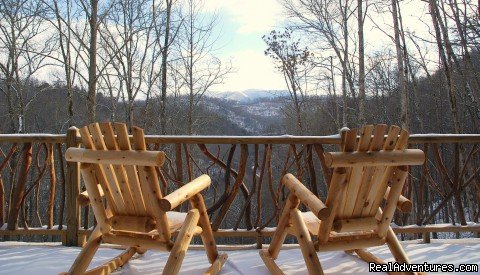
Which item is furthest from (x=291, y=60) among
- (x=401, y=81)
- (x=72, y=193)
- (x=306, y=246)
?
(x=306, y=246)

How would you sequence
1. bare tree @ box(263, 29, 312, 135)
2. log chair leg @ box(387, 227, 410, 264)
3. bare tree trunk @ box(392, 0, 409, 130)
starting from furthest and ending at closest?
1. bare tree @ box(263, 29, 312, 135)
2. bare tree trunk @ box(392, 0, 409, 130)
3. log chair leg @ box(387, 227, 410, 264)

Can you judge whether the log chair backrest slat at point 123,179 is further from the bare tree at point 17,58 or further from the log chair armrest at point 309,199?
the bare tree at point 17,58

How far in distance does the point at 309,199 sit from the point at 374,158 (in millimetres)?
410

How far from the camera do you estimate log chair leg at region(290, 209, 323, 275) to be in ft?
6.56

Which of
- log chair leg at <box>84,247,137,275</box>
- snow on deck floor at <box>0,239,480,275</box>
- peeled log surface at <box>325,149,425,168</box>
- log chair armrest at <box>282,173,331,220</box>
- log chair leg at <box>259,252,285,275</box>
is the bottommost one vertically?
snow on deck floor at <box>0,239,480,275</box>

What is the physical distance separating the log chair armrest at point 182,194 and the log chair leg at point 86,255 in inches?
22.1

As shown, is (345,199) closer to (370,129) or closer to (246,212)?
(370,129)

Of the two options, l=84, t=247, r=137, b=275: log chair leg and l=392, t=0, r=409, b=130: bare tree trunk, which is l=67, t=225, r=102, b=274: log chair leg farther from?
l=392, t=0, r=409, b=130: bare tree trunk

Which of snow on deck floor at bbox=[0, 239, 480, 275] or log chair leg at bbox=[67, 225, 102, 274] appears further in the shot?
snow on deck floor at bbox=[0, 239, 480, 275]

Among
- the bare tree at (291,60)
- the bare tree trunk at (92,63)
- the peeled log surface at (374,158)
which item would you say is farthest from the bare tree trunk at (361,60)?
the peeled log surface at (374,158)

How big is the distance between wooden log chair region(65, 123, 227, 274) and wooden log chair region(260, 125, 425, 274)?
0.71m

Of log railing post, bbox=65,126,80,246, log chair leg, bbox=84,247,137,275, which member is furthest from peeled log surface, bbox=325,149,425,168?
log railing post, bbox=65,126,80,246

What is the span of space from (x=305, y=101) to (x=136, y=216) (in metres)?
17.1

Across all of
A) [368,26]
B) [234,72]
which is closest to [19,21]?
[234,72]
